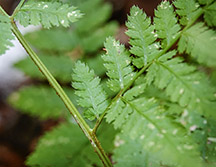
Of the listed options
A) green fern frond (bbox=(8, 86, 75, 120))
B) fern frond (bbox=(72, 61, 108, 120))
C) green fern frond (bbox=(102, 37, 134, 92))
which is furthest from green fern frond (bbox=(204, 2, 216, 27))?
green fern frond (bbox=(8, 86, 75, 120))

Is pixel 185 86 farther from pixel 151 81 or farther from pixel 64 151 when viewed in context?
pixel 64 151

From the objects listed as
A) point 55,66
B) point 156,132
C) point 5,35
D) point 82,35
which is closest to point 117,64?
point 156,132

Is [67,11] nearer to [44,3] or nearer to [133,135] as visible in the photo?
[44,3]

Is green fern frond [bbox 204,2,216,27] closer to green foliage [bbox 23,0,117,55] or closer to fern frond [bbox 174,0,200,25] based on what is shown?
fern frond [bbox 174,0,200,25]

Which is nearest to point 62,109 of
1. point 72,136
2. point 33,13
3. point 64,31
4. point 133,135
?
point 72,136

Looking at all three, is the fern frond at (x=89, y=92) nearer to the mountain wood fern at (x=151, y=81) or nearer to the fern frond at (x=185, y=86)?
the mountain wood fern at (x=151, y=81)
